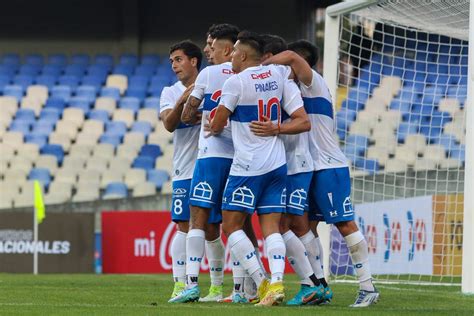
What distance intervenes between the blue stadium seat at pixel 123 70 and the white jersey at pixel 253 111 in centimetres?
1867

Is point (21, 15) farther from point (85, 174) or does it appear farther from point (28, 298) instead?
point (28, 298)

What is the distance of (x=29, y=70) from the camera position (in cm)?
2734

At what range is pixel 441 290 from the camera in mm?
12227

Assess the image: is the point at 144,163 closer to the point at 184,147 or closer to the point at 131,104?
the point at 131,104

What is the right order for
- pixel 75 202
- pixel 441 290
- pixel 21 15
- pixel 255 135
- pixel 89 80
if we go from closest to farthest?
pixel 255 135 → pixel 441 290 → pixel 75 202 → pixel 89 80 → pixel 21 15

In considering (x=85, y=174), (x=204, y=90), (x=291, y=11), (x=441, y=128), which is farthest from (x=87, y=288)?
(x=291, y=11)

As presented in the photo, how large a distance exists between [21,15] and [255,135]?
69.2 feet

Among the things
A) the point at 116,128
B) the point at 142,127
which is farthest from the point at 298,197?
the point at 116,128

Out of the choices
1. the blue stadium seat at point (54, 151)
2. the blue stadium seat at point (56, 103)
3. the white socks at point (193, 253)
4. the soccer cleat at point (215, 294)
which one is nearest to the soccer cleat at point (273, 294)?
the white socks at point (193, 253)

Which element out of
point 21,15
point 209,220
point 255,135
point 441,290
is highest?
point 21,15

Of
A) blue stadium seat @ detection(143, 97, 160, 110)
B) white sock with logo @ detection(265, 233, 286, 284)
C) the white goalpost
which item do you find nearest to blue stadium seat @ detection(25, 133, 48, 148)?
blue stadium seat @ detection(143, 97, 160, 110)

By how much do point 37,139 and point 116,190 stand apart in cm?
320

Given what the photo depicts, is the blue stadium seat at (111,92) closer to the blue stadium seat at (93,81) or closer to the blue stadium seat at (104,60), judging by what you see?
the blue stadium seat at (93,81)

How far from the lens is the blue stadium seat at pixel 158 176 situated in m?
22.2
